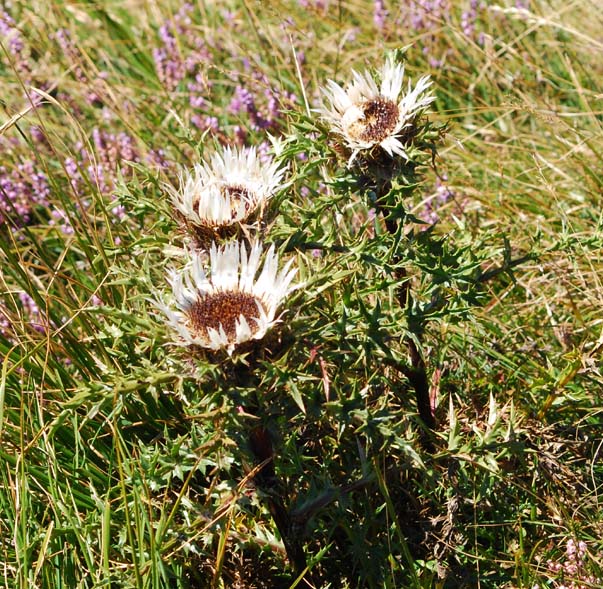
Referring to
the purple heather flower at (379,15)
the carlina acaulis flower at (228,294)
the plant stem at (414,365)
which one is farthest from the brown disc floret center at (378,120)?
the purple heather flower at (379,15)

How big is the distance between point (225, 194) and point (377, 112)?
A: 39cm

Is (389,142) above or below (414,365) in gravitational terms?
above

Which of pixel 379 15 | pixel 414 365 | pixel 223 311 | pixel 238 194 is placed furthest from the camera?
pixel 379 15

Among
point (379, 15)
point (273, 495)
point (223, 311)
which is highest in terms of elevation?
point (379, 15)

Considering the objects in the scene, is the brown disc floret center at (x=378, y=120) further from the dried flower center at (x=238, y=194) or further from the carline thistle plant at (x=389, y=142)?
the dried flower center at (x=238, y=194)

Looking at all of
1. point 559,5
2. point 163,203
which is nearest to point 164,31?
point 559,5

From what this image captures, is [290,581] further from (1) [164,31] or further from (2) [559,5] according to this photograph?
(2) [559,5]

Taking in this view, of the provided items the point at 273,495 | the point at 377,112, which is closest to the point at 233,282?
the point at 273,495

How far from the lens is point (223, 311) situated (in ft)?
5.02

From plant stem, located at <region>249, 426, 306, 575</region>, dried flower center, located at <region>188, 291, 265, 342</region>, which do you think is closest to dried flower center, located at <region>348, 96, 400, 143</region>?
dried flower center, located at <region>188, 291, 265, 342</region>

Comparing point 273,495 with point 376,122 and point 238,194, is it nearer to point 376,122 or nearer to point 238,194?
point 238,194

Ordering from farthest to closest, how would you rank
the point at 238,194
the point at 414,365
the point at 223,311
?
the point at 414,365
the point at 238,194
the point at 223,311

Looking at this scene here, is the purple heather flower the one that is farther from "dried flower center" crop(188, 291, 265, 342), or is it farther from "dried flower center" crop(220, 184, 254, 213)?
"dried flower center" crop(188, 291, 265, 342)

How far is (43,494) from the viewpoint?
1.93m
